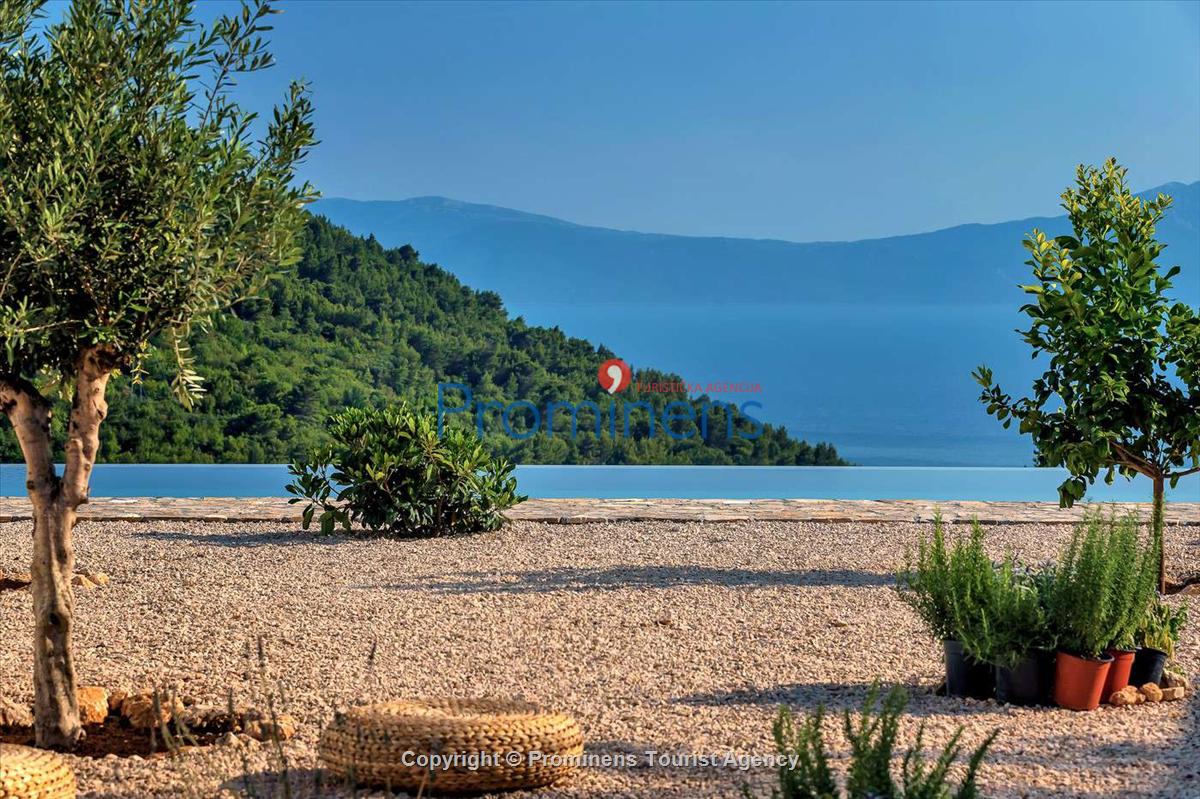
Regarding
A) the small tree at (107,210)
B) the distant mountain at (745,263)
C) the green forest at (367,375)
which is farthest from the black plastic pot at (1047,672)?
the distant mountain at (745,263)

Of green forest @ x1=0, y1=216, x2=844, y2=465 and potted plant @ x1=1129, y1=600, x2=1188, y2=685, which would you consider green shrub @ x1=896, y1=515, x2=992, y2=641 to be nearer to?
potted plant @ x1=1129, y1=600, x2=1188, y2=685

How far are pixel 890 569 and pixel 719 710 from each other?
393 centimetres

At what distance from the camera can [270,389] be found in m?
18.8

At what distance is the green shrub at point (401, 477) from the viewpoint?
9.49m

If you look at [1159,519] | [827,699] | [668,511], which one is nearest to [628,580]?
[827,699]

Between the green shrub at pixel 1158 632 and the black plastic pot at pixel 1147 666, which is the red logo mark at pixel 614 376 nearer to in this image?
the green shrub at pixel 1158 632

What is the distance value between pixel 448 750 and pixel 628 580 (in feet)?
14.1

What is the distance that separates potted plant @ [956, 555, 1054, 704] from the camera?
16.1 ft

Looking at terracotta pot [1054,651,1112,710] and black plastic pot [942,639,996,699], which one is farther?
black plastic pot [942,639,996,699]

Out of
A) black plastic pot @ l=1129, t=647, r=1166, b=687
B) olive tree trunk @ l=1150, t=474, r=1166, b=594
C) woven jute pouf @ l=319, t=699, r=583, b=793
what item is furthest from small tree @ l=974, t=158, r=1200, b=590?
woven jute pouf @ l=319, t=699, r=583, b=793

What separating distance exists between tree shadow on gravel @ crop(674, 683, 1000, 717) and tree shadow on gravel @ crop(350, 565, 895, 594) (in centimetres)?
245

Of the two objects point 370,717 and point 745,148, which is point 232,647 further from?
point 745,148

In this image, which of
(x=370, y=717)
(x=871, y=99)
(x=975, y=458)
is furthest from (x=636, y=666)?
(x=871, y=99)

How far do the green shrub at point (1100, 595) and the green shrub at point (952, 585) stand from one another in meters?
0.30
